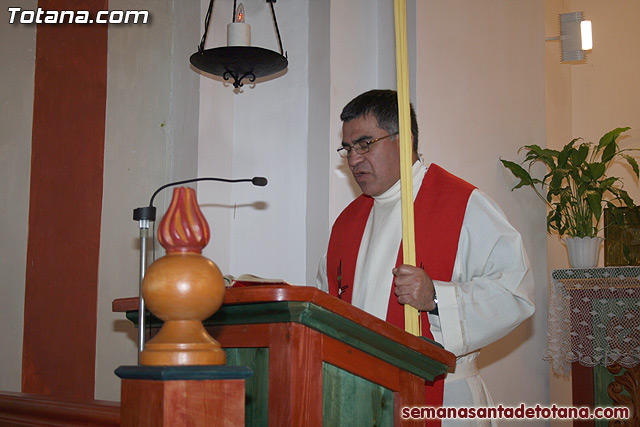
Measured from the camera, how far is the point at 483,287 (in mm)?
2666

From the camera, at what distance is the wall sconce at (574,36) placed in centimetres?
572

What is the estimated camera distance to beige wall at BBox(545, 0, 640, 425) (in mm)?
6426

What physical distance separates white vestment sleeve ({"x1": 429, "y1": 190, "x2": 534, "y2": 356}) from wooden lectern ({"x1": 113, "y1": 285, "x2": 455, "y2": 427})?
80 centimetres

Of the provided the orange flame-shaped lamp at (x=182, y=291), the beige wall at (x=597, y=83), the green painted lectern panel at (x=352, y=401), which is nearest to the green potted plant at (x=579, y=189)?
the beige wall at (x=597, y=83)

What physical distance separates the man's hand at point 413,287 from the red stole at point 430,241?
0.37 metres

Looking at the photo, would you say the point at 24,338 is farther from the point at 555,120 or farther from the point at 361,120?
the point at 555,120

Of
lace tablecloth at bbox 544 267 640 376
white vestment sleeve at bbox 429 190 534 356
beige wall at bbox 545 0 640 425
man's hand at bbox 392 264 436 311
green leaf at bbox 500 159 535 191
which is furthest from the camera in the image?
beige wall at bbox 545 0 640 425

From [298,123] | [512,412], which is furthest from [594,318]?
[298,123]

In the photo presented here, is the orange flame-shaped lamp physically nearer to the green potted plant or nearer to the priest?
the priest

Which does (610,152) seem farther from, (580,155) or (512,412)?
(512,412)

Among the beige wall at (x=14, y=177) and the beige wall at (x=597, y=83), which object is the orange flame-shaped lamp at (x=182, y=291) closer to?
the beige wall at (x=14, y=177)

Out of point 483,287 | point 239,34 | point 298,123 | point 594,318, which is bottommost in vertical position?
point 594,318

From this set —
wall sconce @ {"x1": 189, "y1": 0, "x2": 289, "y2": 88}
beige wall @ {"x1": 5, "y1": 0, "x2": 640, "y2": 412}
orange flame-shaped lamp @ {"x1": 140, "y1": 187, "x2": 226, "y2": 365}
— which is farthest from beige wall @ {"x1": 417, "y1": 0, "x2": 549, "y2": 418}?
orange flame-shaped lamp @ {"x1": 140, "y1": 187, "x2": 226, "y2": 365}

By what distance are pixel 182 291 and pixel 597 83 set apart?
6392 mm
